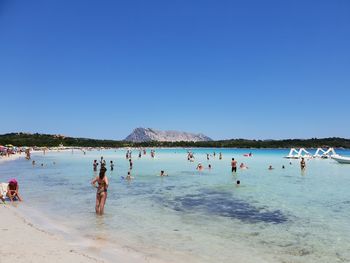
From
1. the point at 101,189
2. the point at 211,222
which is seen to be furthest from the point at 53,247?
the point at 211,222

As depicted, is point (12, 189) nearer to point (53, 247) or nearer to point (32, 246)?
point (32, 246)

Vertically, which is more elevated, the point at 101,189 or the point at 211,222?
the point at 101,189

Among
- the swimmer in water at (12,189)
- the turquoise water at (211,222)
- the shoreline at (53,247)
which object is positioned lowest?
the turquoise water at (211,222)

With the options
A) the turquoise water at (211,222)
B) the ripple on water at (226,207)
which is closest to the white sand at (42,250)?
the turquoise water at (211,222)

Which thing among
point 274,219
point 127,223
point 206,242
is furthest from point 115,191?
point 206,242

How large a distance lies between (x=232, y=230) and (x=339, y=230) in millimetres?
3766

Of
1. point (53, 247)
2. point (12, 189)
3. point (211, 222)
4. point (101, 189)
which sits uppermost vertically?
point (101, 189)

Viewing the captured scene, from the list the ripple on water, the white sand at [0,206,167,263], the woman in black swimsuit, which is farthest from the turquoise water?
the white sand at [0,206,167,263]

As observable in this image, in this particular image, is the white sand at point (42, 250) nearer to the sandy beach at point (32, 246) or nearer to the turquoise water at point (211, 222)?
the sandy beach at point (32, 246)

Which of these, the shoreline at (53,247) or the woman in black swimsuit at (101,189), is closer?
the shoreline at (53,247)

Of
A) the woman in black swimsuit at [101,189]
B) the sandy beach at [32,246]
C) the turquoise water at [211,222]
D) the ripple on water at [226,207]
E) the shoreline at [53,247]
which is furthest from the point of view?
the ripple on water at [226,207]

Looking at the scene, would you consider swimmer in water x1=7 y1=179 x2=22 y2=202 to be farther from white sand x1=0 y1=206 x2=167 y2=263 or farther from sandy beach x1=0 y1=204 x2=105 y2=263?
white sand x1=0 y1=206 x2=167 y2=263

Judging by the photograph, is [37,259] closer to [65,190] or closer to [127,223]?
[127,223]

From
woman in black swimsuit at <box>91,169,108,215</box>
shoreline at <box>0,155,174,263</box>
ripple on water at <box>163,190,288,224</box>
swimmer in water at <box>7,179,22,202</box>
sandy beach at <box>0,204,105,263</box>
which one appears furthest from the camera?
swimmer in water at <box>7,179,22,202</box>
